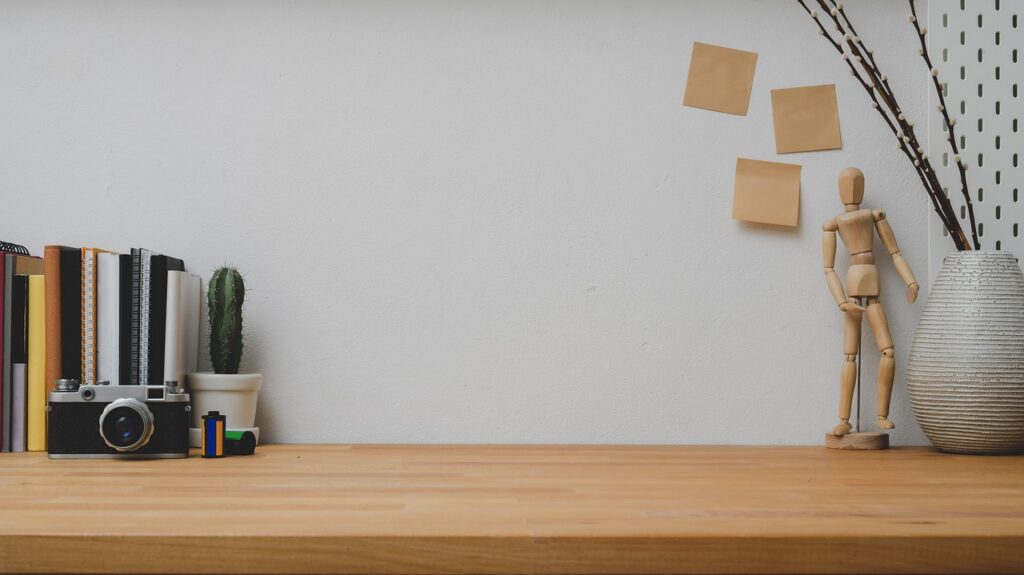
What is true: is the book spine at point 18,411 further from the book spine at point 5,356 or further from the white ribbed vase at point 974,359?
the white ribbed vase at point 974,359

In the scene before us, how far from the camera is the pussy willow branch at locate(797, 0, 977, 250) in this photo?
3.58 feet

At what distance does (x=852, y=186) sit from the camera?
1116 millimetres

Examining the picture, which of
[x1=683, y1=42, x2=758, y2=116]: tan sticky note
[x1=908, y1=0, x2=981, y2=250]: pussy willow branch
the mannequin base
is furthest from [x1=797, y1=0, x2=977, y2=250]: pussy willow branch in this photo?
the mannequin base

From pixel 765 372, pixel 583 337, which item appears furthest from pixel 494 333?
pixel 765 372

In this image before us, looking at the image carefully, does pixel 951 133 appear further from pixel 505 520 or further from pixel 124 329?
pixel 124 329

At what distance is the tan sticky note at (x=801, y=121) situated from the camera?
1.17 m

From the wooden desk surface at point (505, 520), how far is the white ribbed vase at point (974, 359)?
121mm

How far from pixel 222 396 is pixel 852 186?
0.89m

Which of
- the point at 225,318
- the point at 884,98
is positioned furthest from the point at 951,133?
the point at 225,318

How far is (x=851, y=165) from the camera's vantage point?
3.89 ft

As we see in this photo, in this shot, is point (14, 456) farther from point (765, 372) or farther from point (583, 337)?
point (765, 372)

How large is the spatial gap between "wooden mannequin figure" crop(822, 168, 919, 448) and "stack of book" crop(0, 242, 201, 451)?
0.88 meters

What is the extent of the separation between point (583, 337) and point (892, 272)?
0.45 m

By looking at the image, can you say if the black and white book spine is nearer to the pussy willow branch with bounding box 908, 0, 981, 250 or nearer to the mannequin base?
the mannequin base
